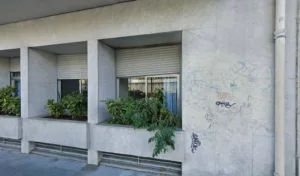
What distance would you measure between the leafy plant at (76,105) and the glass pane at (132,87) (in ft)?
3.08

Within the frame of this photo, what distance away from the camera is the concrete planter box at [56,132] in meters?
3.41

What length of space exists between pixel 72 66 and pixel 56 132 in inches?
74.6

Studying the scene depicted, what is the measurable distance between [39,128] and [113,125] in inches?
76.2

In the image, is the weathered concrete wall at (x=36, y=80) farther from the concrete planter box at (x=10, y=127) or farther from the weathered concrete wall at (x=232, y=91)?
the weathered concrete wall at (x=232, y=91)

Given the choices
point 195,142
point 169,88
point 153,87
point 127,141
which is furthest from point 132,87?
point 195,142

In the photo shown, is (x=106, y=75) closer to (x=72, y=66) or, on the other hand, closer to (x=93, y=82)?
(x=93, y=82)

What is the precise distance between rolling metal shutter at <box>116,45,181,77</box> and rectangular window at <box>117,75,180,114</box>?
230 mm

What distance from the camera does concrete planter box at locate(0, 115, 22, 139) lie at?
3.98m

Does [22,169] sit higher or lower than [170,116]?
lower

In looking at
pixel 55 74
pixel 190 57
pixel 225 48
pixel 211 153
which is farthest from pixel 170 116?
pixel 55 74
